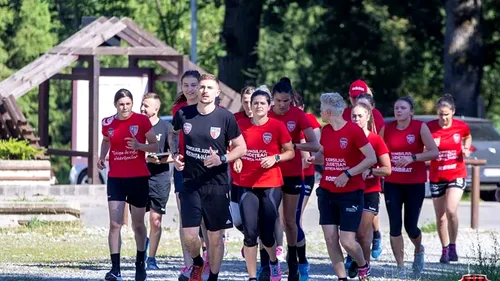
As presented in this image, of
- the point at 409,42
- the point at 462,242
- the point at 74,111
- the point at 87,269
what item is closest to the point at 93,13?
the point at 409,42

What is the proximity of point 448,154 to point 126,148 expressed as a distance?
4.19 metres

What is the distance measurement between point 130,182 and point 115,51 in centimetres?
1368

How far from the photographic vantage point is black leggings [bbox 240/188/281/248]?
1112cm

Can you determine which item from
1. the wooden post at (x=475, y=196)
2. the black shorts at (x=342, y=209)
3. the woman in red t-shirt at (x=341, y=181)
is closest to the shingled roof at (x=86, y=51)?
the wooden post at (x=475, y=196)

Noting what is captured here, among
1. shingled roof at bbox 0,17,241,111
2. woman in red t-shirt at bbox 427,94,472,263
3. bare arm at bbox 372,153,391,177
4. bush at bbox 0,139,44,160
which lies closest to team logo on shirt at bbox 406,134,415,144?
bare arm at bbox 372,153,391,177

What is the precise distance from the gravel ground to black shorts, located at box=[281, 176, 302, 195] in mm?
1147

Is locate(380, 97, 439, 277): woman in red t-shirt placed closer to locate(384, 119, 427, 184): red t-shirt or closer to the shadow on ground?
locate(384, 119, 427, 184): red t-shirt

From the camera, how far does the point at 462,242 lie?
1738 centimetres

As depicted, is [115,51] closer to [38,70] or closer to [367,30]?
[38,70]

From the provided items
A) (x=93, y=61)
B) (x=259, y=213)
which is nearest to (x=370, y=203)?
(x=259, y=213)

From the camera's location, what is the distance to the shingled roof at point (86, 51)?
82.6 ft

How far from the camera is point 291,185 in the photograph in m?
11.9

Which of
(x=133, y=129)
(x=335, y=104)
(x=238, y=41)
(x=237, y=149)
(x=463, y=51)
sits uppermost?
(x=238, y=41)

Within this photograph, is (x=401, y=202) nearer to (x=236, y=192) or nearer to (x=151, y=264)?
(x=236, y=192)
